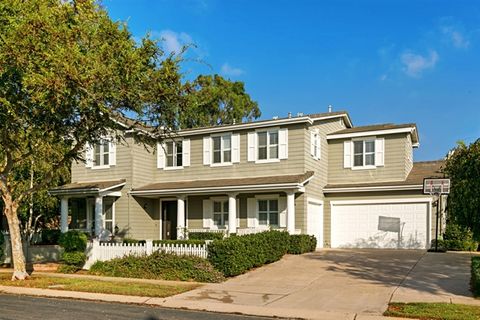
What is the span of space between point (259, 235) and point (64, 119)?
8.22m

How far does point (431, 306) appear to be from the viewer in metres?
11.7

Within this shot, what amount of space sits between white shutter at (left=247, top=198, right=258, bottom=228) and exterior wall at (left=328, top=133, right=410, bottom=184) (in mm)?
4782

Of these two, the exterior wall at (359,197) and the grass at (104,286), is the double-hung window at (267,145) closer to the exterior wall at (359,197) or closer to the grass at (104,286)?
the exterior wall at (359,197)

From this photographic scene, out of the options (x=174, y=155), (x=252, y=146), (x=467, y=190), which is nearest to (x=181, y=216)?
(x=174, y=155)

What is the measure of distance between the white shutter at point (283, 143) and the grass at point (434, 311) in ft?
45.0

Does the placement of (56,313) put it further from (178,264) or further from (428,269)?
(428,269)

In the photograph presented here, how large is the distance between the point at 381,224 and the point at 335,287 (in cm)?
1245

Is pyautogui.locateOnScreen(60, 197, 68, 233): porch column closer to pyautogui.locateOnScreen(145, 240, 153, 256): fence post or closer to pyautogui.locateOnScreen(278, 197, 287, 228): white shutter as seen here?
pyautogui.locateOnScreen(145, 240, 153, 256): fence post

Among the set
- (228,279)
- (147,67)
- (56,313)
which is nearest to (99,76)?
(147,67)

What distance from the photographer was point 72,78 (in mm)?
13875

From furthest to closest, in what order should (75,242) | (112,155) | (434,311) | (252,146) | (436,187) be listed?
(112,155) < (252,146) < (436,187) < (75,242) < (434,311)

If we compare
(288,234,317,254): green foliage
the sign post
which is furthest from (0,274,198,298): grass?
the sign post

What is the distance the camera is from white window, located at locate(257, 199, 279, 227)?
2555 centimetres

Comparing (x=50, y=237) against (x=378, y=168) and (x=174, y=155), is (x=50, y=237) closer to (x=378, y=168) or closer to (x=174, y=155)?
(x=174, y=155)
